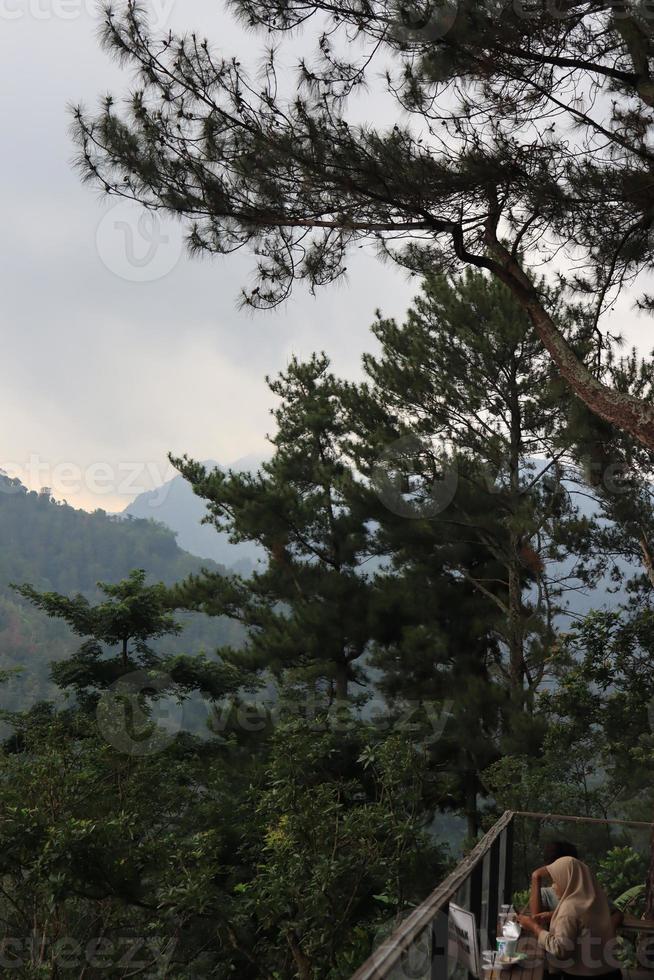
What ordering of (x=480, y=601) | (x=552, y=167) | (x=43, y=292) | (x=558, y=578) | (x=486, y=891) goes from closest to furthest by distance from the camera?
(x=486, y=891)
(x=552, y=167)
(x=558, y=578)
(x=480, y=601)
(x=43, y=292)

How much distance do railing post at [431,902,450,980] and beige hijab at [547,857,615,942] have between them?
78 cm

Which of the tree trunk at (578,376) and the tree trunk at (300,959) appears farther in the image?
the tree trunk at (300,959)

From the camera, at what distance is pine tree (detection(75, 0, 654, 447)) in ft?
15.6

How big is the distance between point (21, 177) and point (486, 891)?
9833 millimetres

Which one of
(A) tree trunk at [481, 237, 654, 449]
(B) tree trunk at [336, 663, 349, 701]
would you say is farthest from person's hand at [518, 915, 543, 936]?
(B) tree trunk at [336, 663, 349, 701]

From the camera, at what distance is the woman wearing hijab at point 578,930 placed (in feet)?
9.44

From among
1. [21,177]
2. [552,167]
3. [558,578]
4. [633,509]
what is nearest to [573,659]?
[633,509]

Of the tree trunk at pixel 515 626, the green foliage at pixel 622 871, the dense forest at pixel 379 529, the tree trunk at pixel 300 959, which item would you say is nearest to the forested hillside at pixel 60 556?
the dense forest at pixel 379 529

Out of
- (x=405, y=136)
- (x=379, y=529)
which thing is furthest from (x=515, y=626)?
(x=405, y=136)

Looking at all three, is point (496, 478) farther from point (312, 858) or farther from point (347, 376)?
point (312, 858)

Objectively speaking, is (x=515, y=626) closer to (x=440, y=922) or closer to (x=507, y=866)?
(x=507, y=866)

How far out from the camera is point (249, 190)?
5.51 meters

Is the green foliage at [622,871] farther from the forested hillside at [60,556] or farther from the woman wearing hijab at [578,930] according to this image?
the forested hillside at [60,556]

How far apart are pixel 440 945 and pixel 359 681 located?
40.9ft
